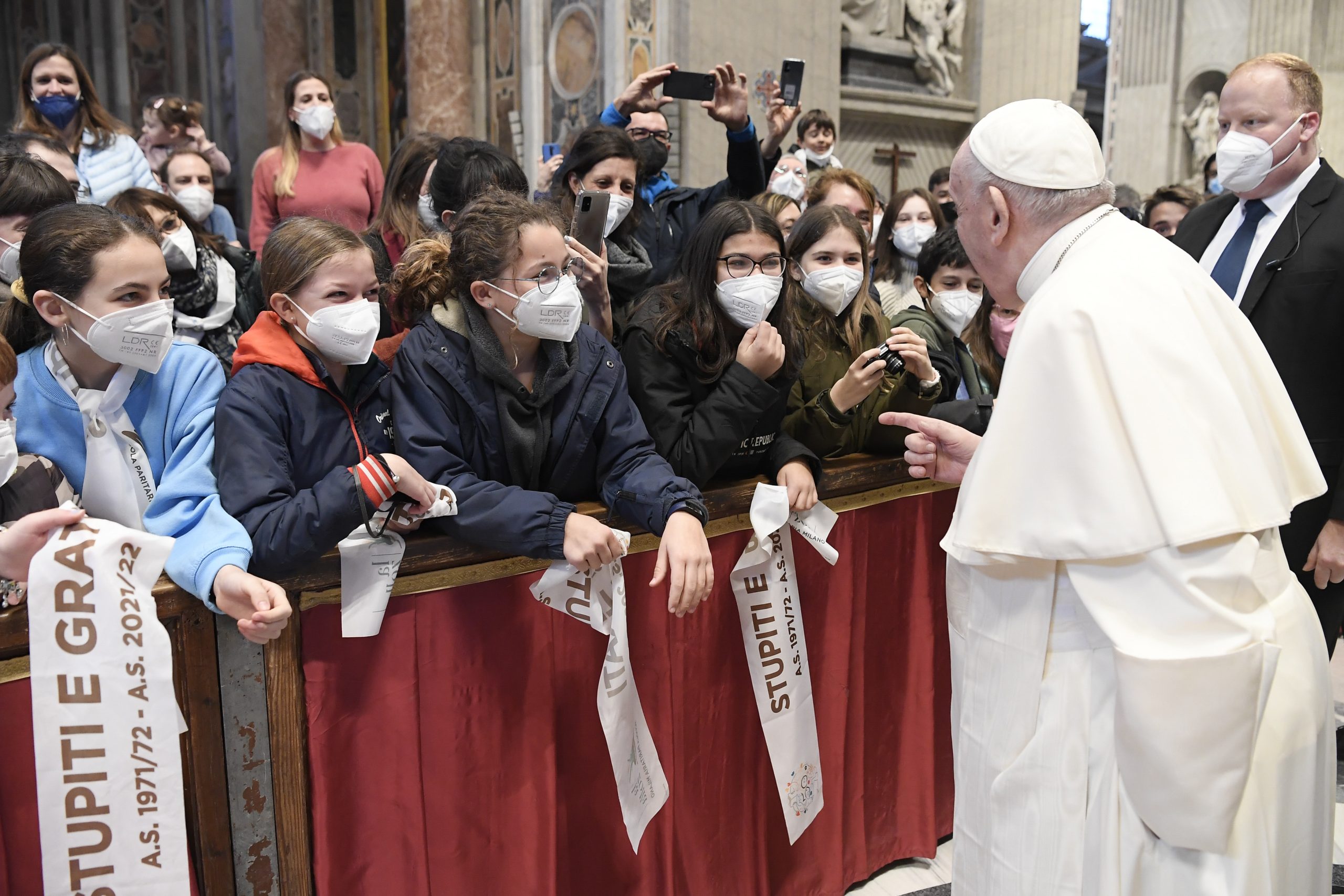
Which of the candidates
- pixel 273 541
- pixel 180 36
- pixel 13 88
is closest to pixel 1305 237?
pixel 273 541

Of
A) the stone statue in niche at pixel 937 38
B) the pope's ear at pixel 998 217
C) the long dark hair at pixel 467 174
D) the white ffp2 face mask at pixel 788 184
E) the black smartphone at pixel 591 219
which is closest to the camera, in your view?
the pope's ear at pixel 998 217

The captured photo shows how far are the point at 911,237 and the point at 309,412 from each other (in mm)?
3428

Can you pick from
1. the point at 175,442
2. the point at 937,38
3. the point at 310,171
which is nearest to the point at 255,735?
the point at 175,442

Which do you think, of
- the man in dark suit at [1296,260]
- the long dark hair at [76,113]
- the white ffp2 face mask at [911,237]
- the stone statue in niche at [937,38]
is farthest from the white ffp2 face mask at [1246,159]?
the stone statue in niche at [937,38]

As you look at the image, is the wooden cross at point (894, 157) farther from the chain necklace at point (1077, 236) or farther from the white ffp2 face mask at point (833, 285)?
the chain necklace at point (1077, 236)

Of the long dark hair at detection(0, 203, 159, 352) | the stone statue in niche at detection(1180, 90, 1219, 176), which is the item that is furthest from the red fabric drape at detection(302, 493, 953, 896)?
the stone statue in niche at detection(1180, 90, 1219, 176)

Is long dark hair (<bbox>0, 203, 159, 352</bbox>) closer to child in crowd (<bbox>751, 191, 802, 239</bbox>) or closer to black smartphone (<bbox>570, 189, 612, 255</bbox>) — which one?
black smartphone (<bbox>570, 189, 612, 255</bbox>)

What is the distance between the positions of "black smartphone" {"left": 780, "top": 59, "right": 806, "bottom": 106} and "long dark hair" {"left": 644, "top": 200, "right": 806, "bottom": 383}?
209 centimetres

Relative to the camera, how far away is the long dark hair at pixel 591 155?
3.92m

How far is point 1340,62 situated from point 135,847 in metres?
11.2

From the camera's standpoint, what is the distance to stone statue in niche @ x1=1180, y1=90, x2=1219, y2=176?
10.5 m

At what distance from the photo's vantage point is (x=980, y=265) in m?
2.37

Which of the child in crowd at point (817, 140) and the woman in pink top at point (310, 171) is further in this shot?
the child in crowd at point (817, 140)

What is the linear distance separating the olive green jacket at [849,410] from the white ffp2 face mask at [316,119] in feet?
11.6
